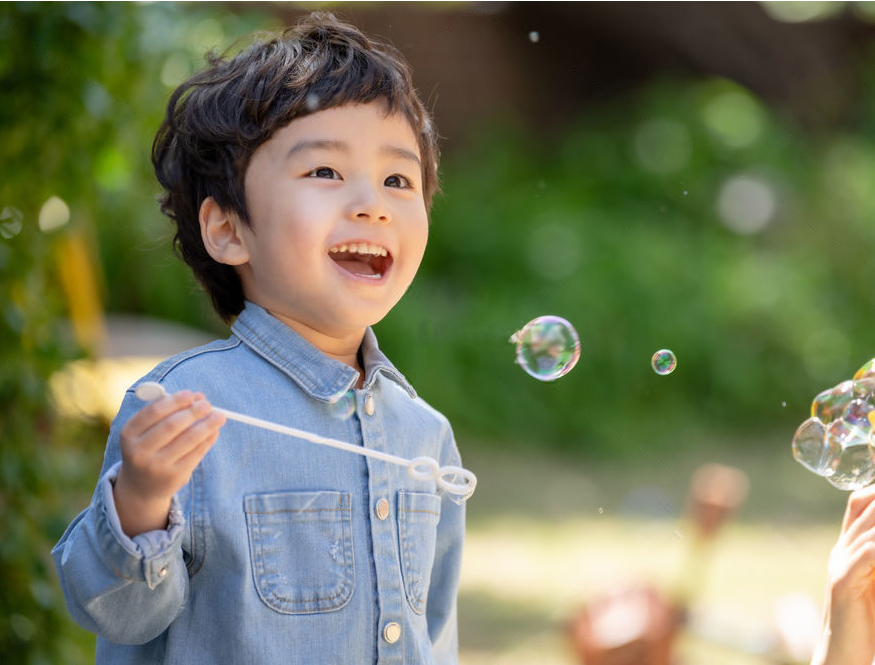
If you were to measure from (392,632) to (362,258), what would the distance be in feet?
1.33

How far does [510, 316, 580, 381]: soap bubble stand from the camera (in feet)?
5.44

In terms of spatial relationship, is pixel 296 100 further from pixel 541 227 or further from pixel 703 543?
pixel 541 227

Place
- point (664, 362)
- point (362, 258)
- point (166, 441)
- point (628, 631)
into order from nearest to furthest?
point (166, 441), point (362, 258), point (664, 362), point (628, 631)

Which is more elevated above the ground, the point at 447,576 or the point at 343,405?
the point at 343,405

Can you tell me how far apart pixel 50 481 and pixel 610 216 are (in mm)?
4828

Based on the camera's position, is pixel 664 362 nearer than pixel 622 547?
Yes

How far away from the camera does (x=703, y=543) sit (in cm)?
260

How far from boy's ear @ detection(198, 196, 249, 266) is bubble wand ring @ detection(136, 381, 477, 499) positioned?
0.66 feet

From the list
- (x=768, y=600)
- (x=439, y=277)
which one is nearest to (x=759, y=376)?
(x=439, y=277)

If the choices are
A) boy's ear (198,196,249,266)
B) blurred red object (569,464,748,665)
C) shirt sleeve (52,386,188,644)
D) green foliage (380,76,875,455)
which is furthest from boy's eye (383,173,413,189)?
green foliage (380,76,875,455)

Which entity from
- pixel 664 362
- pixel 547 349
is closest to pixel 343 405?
pixel 547 349

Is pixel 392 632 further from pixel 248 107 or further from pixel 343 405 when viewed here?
pixel 248 107

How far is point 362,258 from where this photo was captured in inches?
47.8

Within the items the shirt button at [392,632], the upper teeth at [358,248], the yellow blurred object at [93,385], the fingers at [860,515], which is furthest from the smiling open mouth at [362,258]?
the yellow blurred object at [93,385]
